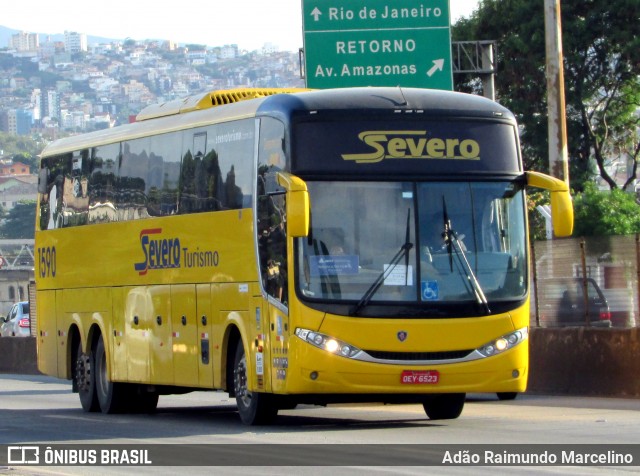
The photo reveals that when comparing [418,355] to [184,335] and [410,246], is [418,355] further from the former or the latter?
[184,335]

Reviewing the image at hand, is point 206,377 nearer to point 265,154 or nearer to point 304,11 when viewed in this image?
point 265,154

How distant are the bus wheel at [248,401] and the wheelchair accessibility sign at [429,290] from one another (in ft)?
7.35

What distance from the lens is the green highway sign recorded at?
2719 centimetres

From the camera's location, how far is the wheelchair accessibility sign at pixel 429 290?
1603 cm

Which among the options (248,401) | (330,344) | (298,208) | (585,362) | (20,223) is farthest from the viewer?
(20,223)

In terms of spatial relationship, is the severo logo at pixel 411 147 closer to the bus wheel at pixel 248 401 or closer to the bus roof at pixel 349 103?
the bus roof at pixel 349 103

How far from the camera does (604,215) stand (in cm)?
4175

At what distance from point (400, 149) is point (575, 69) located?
37.5m

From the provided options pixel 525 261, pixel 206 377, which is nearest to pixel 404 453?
pixel 525 261

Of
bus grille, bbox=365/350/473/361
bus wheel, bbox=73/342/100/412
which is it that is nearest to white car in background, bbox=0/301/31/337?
bus wheel, bbox=73/342/100/412

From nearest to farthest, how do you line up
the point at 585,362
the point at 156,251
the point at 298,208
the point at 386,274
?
the point at 298,208
the point at 386,274
the point at 156,251
the point at 585,362

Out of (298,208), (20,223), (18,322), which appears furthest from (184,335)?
(20,223)

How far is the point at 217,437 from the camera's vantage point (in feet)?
53.2

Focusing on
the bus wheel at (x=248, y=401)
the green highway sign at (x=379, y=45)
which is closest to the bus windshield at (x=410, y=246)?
the bus wheel at (x=248, y=401)
